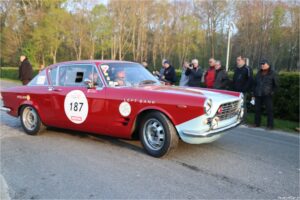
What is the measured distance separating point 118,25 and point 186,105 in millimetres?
42108

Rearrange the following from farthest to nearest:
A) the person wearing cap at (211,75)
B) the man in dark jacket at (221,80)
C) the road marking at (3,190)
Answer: the person wearing cap at (211,75) < the man in dark jacket at (221,80) < the road marking at (3,190)

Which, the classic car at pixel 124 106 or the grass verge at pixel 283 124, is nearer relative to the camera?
the classic car at pixel 124 106

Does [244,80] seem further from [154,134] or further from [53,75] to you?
[53,75]

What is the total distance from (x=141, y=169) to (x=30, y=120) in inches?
142

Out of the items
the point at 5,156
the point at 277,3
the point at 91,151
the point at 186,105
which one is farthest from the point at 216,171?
the point at 277,3

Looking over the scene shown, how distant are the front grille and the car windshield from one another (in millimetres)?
1638

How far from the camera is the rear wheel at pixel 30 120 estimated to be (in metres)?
6.73

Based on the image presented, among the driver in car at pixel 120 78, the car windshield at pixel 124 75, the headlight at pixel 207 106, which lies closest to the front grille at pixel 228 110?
the headlight at pixel 207 106

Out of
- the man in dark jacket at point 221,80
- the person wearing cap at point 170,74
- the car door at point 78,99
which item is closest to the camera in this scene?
the car door at point 78,99

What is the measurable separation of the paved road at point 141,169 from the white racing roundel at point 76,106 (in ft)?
1.77

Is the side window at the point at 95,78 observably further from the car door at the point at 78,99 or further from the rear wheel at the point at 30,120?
the rear wheel at the point at 30,120

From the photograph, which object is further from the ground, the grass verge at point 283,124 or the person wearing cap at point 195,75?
the person wearing cap at point 195,75

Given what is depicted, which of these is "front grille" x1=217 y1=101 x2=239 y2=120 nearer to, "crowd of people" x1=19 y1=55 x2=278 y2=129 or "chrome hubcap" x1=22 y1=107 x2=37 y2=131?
"crowd of people" x1=19 y1=55 x2=278 y2=129

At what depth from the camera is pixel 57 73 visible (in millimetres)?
6602
